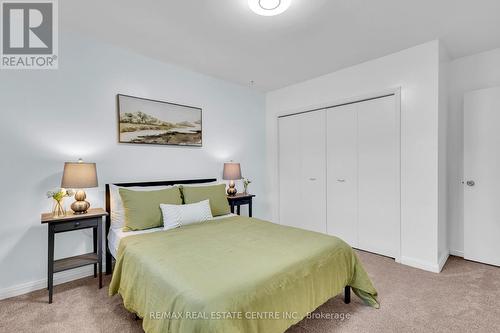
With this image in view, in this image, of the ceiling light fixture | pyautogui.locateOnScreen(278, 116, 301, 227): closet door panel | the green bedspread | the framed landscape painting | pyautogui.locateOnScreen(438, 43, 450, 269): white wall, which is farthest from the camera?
pyautogui.locateOnScreen(278, 116, 301, 227): closet door panel

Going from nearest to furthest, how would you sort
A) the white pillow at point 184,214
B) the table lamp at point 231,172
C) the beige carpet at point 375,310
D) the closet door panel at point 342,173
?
the beige carpet at point 375,310
the white pillow at point 184,214
the closet door panel at point 342,173
the table lamp at point 231,172

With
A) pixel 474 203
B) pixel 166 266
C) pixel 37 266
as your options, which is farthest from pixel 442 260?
pixel 37 266

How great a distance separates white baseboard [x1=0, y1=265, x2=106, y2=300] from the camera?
2.23 m

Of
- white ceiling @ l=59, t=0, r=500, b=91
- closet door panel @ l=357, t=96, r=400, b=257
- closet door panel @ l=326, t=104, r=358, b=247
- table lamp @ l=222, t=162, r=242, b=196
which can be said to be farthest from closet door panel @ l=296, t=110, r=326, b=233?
table lamp @ l=222, t=162, r=242, b=196

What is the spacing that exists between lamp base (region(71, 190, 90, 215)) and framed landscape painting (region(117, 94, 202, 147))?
0.74 metres

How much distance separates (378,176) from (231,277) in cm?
262

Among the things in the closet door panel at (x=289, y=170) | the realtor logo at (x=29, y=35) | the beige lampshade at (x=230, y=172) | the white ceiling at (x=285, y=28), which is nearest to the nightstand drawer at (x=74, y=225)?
the realtor logo at (x=29, y=35)

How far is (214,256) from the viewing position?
1.70 metres

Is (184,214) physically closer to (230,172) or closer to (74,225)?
(74,225)

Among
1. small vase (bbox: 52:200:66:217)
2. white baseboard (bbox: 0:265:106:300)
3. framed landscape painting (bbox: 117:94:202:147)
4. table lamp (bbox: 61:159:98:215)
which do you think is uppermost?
framed landscape painting (bbox: 117:94:202:147)

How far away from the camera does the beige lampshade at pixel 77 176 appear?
7.32 ft

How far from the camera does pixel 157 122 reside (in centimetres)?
316

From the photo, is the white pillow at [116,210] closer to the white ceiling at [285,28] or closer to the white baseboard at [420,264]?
the white ceiling at [285,28]

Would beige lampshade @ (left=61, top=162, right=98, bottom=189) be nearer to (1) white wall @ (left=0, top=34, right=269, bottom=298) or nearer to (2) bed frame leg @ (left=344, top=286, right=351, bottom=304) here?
(1) white wall @ (left=0, top=34, right=269, bottom=298)
